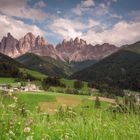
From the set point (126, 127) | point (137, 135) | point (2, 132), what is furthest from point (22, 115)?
point (137, 135)

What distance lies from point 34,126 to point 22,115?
1292 mm

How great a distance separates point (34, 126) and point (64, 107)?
2630 millimetres

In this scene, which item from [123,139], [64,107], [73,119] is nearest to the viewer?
[123,139]

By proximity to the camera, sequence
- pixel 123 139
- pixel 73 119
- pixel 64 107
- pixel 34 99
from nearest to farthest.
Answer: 1. pixel 123 139
2. pixel 73 119
3. pixel 64 107
4. pixel 34 99

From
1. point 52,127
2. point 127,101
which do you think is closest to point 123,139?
point 52,127

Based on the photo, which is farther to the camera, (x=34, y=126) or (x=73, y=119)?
(x=73, y=119)

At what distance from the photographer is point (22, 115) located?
816 cm

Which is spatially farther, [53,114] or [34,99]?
[34,99]

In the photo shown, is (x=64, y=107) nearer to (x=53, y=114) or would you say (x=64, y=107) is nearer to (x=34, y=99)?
(x=53, y=114)

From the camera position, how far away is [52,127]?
24.1 ft

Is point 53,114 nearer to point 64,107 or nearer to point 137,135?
point 64,107

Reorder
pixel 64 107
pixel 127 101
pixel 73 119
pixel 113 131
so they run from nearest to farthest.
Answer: pixel 113 131, pixel 73 119, pixel 127 101, pixel 64 107

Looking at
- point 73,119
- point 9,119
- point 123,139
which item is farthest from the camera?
point 73,119

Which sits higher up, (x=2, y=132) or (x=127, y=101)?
(x=127, y=101)
